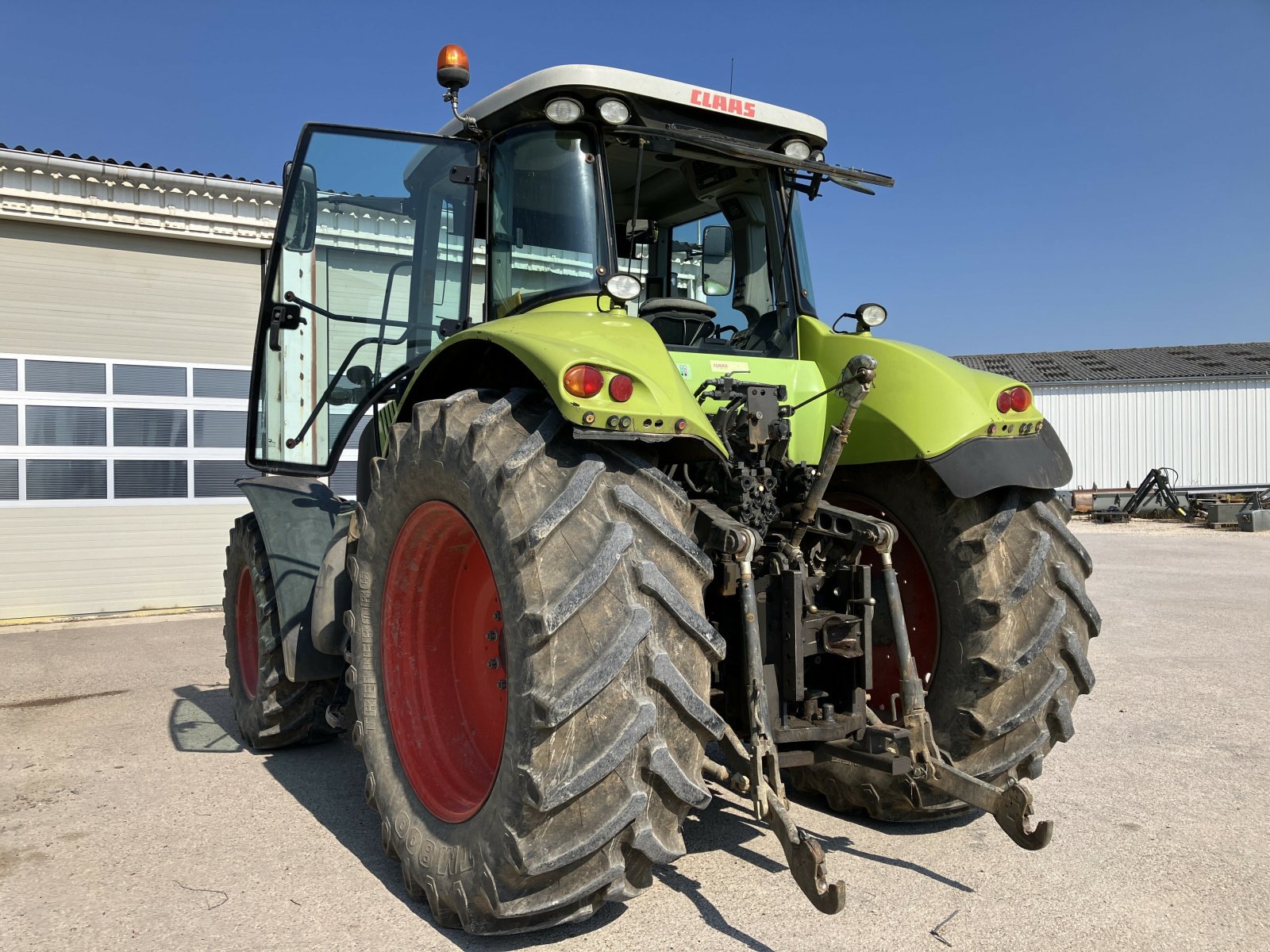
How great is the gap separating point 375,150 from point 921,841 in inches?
138

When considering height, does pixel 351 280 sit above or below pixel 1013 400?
above

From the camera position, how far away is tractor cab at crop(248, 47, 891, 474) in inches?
137

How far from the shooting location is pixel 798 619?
9.91 feet

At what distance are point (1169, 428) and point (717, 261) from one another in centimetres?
2948

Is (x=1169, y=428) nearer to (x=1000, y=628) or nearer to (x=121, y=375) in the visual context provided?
(x=121, y=375)

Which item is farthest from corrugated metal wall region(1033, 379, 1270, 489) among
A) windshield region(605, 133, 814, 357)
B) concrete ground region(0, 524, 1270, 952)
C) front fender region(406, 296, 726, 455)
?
front fender region(406, 296, 726, 455)

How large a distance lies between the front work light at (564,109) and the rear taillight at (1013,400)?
5.82ft

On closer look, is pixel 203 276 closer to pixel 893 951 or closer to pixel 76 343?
pixel 76 343

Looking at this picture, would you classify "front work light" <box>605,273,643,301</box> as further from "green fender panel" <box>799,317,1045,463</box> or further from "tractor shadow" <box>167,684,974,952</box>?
"tractor shadow" <box>167,684,974,952</box>

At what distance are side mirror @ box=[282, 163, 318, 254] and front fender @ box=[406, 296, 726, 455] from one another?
1714 millimetres

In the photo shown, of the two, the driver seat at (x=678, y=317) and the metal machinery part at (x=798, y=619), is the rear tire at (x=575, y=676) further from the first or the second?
the driver seat at (x=678, y=317)

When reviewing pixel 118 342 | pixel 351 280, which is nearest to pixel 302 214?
pixel 351 280

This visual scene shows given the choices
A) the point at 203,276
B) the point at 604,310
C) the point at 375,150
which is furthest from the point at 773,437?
the point at 203,276

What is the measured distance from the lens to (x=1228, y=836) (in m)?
3.50
